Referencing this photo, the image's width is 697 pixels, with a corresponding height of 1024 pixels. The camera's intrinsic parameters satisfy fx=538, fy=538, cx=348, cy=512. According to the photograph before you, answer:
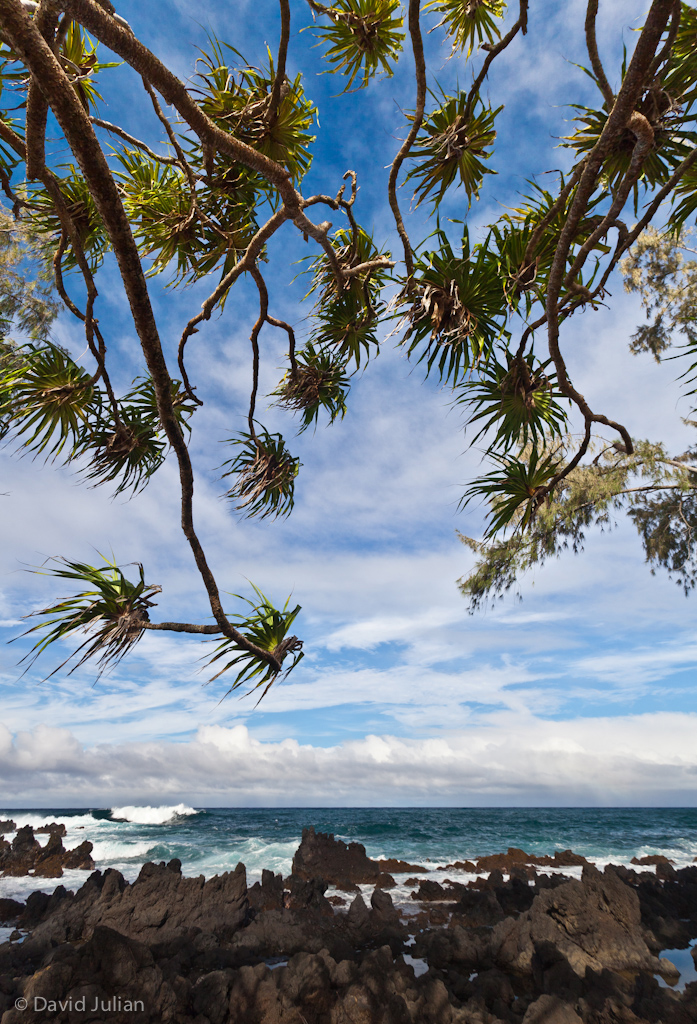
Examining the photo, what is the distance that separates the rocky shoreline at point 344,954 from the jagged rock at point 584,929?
1cm

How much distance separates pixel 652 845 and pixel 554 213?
68.1ft

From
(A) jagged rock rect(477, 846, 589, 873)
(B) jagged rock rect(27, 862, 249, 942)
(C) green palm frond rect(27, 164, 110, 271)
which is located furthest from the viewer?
(A) jagged rock rect(477, 846, 589, 873)

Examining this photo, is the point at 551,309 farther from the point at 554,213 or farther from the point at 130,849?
the point at 130,849

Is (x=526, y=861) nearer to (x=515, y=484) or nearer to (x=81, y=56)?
(x=515, y=484)

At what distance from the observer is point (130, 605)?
10.7 ft

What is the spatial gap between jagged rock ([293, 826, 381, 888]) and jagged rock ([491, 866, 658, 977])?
180 inches

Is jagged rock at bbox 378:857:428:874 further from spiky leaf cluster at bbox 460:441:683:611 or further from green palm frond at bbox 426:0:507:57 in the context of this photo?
green palm frond at bbox 426:0:507:57

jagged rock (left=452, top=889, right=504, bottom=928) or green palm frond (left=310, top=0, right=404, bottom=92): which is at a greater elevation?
green palm frond (left=310, top=0, right=404, bottom=92)

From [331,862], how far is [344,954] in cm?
519

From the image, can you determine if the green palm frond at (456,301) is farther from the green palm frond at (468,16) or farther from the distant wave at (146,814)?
the distant wave at (146,814)

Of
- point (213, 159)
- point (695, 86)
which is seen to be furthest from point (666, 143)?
point (213, 159)

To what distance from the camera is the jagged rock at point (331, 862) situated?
27.9 feet

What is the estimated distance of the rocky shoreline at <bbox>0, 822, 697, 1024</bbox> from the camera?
3.15m

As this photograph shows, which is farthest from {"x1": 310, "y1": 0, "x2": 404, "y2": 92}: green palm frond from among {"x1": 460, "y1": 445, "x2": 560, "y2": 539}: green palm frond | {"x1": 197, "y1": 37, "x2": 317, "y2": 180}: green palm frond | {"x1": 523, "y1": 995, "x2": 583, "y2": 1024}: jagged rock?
{"x1": 523, "y1": 995, "x2": 583, "y2": 1024}: jagged rock
